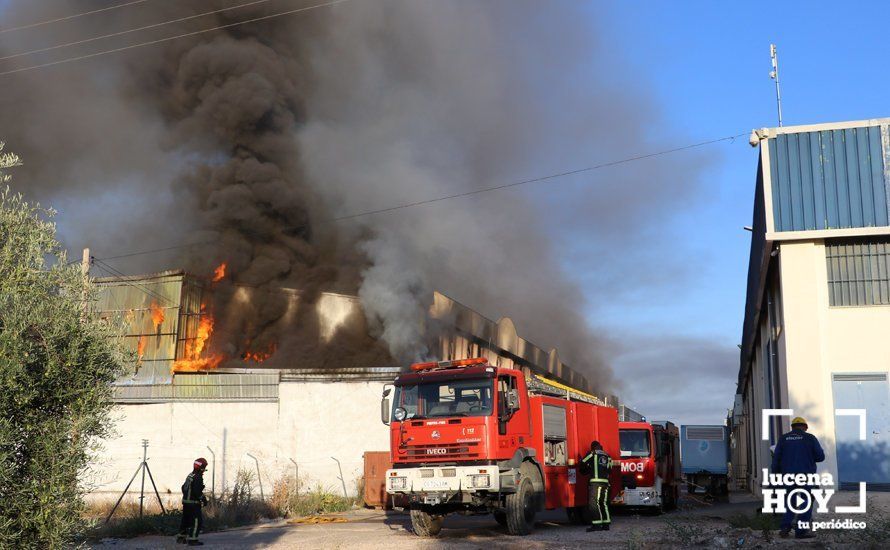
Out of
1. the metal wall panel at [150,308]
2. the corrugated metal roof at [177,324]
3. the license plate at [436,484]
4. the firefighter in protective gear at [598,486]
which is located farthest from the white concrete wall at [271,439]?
the license plate at [436,484]

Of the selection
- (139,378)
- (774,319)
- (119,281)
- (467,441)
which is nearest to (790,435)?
(467,441)

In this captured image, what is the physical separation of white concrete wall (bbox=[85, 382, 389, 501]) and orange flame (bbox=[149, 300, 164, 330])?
478 cm

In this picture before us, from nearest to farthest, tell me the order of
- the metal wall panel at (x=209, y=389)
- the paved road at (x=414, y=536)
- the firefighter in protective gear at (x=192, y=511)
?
the paved road at (x=414, y=536) → the firefighter in protective gear at (x=192, y=511) → the metal wall panel at (x=209, y=389)

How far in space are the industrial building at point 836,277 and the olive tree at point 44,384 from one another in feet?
43.6

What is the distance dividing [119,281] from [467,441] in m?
20.9

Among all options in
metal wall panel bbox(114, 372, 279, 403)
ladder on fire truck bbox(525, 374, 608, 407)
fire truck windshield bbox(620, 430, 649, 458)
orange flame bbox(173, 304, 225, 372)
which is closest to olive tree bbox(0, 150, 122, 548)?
ladder on fire truck bbox(525, 374, 608, 407)

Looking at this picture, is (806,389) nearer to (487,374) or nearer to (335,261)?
(487,374)

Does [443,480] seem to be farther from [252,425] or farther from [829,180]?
[252,425]

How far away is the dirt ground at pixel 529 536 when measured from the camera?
10492 millimetres

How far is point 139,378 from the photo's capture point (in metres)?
26.0

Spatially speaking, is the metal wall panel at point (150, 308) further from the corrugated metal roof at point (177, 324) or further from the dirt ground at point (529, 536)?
the dirt ground at point (529, 536)

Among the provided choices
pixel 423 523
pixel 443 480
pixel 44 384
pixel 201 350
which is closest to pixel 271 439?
pixel 201 350

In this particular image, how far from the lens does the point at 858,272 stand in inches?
618

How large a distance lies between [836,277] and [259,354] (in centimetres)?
2147
